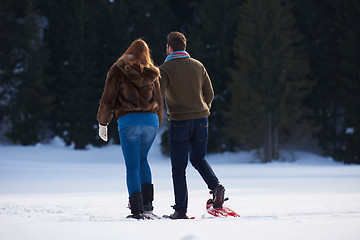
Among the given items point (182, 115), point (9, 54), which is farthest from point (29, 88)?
point (182, 115)

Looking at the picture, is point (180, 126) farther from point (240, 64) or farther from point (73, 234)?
point (240, 64)

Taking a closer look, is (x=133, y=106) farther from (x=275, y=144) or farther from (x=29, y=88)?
(x=29, y=88)

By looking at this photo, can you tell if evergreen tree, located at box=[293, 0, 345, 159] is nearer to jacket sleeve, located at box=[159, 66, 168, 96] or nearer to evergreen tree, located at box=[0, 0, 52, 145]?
evergreen tree, located at box=[0, 0, 52, 145]

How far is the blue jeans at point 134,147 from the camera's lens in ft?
17.3

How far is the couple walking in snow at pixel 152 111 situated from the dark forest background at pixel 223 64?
60.0 feet

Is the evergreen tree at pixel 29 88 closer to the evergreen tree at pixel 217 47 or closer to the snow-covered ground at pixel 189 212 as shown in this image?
the evergreen tree at pixel 217 47

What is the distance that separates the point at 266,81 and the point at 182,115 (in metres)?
18.9

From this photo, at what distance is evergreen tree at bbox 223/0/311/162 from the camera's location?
24.0m

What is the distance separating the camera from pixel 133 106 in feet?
17.3

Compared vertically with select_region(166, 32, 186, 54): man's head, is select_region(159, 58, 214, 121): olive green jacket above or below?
below

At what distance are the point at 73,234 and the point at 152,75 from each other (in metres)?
2.02

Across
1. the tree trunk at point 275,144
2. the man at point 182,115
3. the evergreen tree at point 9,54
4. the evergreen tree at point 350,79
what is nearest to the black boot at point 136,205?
the man at point 182,115

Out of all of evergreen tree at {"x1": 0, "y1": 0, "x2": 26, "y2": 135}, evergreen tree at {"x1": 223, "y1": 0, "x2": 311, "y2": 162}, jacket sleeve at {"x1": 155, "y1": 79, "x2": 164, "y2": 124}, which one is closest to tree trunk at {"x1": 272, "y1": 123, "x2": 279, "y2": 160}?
evergreen tree at {"x1": 223, "y1": 0, "x2": 311, "y2": 162}

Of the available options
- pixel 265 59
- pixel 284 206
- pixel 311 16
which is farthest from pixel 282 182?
pixel 311 16
